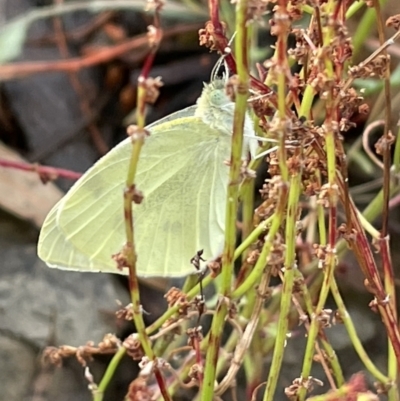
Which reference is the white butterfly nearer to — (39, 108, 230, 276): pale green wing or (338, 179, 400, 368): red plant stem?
(39, 108, 230, 276): pale green wing

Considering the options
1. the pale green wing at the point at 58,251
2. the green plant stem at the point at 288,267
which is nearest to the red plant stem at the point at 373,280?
the green plant stem at the point at 288,267

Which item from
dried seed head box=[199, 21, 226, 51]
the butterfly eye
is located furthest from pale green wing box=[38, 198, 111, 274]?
dried seed head box=[199, 21, 226, 51]

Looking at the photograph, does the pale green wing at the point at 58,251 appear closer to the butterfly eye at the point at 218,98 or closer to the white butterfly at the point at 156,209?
the white butterfly at the point at 156,209

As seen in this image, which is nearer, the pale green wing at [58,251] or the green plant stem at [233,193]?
the green plant stem at [233,193]

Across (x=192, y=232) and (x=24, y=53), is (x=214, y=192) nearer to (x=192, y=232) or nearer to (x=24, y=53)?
(x=192, y=232)

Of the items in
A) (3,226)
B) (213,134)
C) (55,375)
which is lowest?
(55,375)

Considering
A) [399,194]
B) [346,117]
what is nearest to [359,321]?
[399,194]

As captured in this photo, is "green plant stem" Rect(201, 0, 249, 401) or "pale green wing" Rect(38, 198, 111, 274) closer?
"green plant stem" Rect(201, 0, 249, 401)


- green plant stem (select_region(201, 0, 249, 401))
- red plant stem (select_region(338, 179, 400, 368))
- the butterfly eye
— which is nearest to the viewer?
green plant stem (select_region(201, 0, 249, 401))
